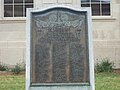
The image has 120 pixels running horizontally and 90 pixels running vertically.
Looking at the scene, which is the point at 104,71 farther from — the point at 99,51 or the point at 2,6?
the point at 2,6

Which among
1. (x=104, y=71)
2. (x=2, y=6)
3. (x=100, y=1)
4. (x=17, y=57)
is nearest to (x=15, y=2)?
(x=2, y=6)

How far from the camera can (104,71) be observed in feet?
52.7

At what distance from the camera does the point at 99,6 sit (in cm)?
1814

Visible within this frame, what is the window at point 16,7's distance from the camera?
59.5ft

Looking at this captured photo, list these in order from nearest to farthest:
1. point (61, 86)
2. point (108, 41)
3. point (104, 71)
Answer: point (61, 86) < point (104, 71) < point (108, 41)

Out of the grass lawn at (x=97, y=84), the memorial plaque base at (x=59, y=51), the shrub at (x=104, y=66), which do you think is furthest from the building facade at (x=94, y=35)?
the memorial plaque base at (x=59, y=51)

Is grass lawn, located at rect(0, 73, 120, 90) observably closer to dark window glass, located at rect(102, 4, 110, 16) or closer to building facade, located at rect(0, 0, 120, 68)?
building facade, located at rect(0, 0, 120, 68)

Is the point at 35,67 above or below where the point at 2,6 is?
below

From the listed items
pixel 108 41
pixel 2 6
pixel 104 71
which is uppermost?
pixel 2 6

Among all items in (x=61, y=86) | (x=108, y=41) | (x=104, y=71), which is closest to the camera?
(x=61, y=86)

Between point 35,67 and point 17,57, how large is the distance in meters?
9.71

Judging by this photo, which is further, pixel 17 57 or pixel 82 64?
pixel 17 57

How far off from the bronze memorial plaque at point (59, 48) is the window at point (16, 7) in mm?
10059

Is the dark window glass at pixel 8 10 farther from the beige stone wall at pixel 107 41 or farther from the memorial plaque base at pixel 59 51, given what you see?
the memorial plaque base at pixel 59 51
